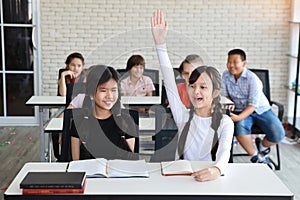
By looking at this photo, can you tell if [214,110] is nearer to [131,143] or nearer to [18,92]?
[131,143]

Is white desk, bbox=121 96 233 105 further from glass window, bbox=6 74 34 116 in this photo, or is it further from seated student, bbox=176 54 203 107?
glass window, bbox=6 74 34 116

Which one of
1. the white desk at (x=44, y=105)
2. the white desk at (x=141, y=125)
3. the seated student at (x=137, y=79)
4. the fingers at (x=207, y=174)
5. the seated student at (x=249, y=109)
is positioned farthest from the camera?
the seated student at (x=249, y=109)

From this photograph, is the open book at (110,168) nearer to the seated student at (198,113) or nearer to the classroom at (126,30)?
the seated student at (198,113)

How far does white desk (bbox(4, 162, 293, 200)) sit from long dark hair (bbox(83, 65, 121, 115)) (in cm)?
50

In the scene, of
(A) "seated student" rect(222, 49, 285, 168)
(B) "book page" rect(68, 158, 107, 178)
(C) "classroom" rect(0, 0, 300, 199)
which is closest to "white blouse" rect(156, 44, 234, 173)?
(B) "book page" rect(68, 158, 107, 178)

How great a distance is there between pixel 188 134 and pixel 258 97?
2.01m

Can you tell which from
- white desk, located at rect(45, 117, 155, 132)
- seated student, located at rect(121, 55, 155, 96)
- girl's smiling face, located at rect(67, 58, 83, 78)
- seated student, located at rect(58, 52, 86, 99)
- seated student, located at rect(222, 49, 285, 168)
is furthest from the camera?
girl's smiling face, located at rect(67, 58, 83, 78)

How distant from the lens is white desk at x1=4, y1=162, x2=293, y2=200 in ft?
6.59

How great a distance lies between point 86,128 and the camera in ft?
8.37

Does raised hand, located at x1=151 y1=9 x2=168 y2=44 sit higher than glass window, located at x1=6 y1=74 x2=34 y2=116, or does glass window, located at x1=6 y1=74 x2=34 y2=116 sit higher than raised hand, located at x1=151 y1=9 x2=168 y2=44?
raised hand, located at x1=151 y1=9 x2=168 y2=44

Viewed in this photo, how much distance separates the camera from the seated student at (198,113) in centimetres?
252

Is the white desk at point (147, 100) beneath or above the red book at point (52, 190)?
above

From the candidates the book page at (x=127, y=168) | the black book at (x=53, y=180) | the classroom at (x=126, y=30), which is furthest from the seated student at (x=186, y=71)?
the classroom at (x=126, y=30)

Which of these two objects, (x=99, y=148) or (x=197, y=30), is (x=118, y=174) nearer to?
(x=99, y=148)
